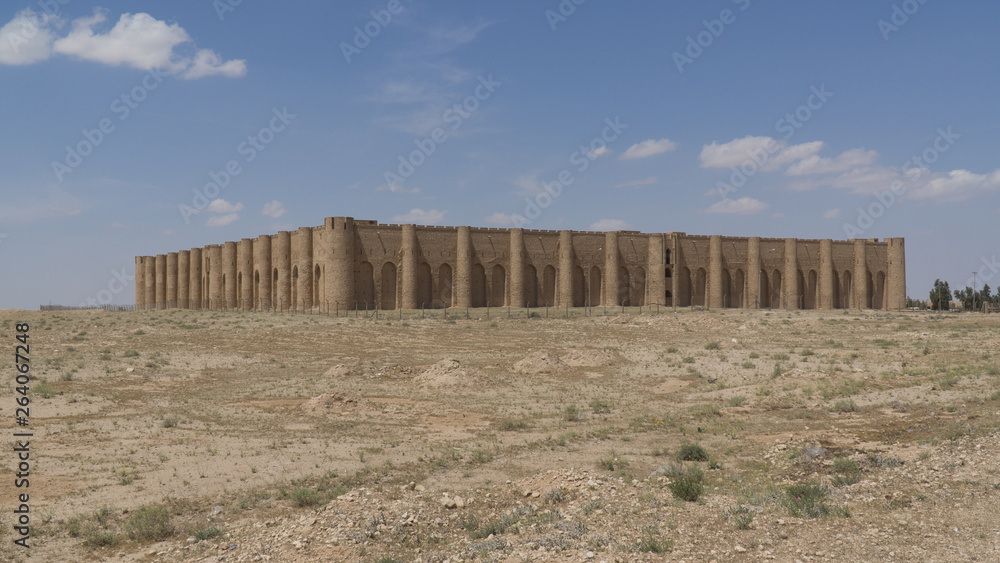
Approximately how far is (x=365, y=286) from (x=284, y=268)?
26.3 feet

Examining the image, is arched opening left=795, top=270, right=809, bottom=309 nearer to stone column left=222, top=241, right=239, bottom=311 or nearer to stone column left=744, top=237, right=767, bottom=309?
stone column left=744, top=237, right=767, bottom=309

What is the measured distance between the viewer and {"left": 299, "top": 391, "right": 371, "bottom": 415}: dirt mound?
15.6 meters

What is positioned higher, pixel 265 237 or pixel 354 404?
pixel 265 237

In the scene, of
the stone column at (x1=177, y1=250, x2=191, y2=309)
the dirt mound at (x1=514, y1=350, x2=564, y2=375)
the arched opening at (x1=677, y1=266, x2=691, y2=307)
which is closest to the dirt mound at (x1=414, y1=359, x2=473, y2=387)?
the dirt mound at (x1=514, y1=350, x2=564, y2=375)

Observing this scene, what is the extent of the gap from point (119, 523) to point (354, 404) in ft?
25.5

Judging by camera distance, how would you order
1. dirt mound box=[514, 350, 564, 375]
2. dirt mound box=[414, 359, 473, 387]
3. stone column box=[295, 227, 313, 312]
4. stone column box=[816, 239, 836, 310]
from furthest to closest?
stone column box=[816, 239, 836, 310] → stone column box=[295, 227, 313, 312] → dirt mound box=[514, 350, 564, 375] → dirt mound box=[414, 359, 473, 387]

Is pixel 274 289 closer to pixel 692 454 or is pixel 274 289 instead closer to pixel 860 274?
pixel 692 454

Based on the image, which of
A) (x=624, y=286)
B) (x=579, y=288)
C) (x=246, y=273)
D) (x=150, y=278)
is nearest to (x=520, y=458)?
(x=579, y=288)

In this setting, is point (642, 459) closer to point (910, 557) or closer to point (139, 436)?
point (910, 557)

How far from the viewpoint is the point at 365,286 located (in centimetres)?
4809

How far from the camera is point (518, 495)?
29.6 ft

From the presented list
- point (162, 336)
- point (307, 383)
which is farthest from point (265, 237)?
point (307, 383)

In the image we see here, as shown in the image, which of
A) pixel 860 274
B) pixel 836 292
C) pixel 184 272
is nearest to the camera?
pixel 860 274

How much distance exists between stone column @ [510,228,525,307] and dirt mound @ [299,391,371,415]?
1402 inches
